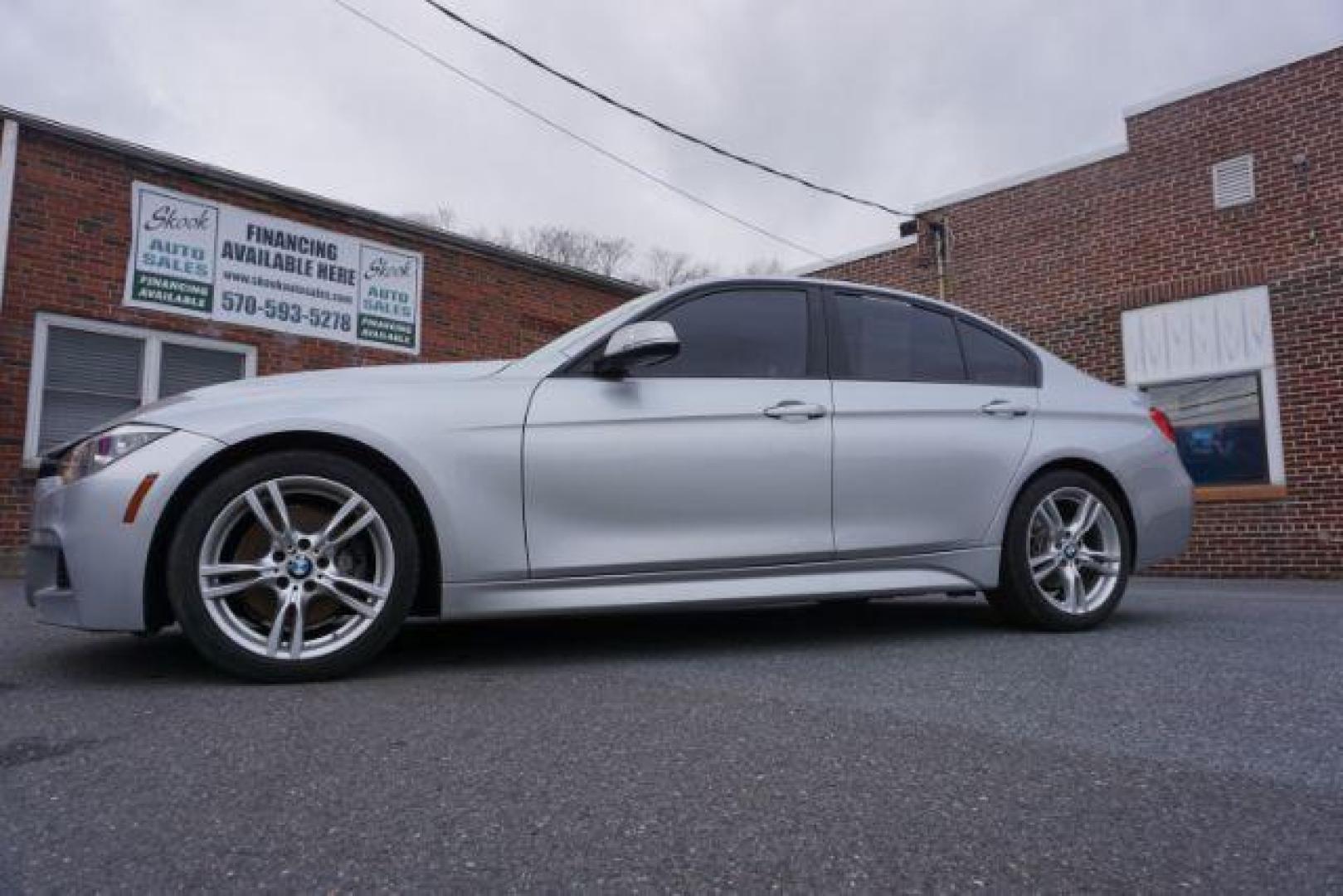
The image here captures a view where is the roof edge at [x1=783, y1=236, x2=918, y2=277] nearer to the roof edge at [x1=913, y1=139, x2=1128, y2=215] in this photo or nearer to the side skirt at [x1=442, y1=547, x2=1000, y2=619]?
the roof edge at [x1=913, y1=139, x2=1128, y2=215]

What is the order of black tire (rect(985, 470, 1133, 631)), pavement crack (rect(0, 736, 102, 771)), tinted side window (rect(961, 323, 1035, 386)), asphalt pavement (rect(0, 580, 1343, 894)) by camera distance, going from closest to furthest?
asphalt pavement (rect(0, 580, 1343, 894)), pavement crack (rect(0, 736, 102, 771)), black tire (rect(985, 470, 1133, 631)), tinted side window (rect(961, 323, 1035, 386))

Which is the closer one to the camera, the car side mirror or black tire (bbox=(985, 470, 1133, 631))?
the car side mirror

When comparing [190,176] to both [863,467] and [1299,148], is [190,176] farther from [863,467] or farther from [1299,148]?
[1299,148]

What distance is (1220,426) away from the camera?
945 centimetres

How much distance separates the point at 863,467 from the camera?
3.38m

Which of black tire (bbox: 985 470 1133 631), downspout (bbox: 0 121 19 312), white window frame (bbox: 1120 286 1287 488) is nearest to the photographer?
black tire (bbox: 985 470 1133 631)

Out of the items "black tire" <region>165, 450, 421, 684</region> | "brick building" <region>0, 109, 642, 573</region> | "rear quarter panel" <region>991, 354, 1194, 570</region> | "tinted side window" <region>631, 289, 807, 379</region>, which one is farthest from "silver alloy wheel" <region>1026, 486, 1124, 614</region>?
"brick building" <region>0, 109, 642, 573</region>

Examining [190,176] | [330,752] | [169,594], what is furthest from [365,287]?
[330,752]

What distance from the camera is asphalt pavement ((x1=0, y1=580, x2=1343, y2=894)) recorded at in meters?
1.32

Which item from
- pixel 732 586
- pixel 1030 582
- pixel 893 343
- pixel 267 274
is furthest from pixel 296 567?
pixel 267 274

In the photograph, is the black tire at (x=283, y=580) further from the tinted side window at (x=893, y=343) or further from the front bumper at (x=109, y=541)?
the tinted side window at (x=893, y=343)

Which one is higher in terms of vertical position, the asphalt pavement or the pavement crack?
the pavement crack

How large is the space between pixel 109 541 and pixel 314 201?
771 cm

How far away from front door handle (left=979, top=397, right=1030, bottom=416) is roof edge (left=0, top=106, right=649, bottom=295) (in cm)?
805
